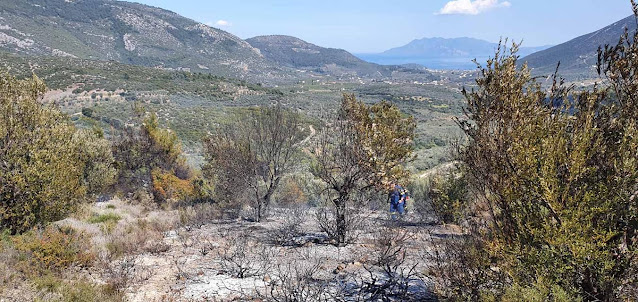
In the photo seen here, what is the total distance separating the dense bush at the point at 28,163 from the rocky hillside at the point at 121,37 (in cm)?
9861

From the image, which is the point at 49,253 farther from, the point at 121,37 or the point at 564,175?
the point at 121,37

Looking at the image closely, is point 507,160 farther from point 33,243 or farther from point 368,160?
point 33,243

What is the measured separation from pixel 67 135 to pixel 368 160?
25.9 feet

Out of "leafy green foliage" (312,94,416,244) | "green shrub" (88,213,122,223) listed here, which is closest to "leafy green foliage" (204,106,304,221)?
"leafy green foliage" (312,94,416,244)

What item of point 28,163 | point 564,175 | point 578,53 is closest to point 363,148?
point 564,175

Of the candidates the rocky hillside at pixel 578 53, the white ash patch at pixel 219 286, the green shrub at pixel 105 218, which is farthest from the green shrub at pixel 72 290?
the rocky hillside at pixel 578 53

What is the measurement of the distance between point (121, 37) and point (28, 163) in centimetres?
15655

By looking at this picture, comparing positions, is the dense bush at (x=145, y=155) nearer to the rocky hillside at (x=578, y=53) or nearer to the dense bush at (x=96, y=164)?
the dense bush at (x=96, y=164)

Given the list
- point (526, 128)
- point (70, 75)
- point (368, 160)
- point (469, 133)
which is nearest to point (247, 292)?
point (368, 160)

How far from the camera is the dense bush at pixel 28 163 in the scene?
886 centimetres

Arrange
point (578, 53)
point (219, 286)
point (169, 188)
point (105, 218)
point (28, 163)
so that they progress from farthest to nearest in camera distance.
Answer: point (578, 53) → point (169, 188) → point (105, 218) → point (28, 163) → point (219, 286)

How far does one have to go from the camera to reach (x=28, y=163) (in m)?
9.11

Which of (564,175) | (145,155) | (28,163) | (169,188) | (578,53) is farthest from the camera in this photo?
(578,53)

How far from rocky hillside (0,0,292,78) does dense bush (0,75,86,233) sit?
98608 mm
